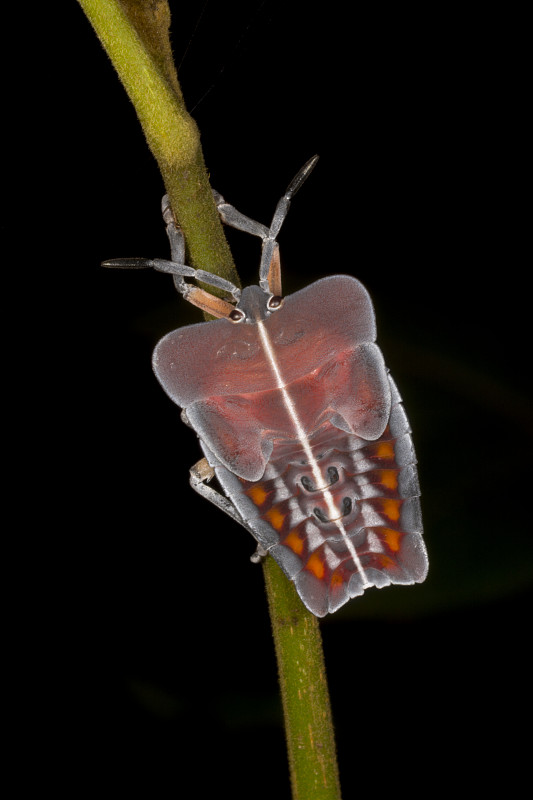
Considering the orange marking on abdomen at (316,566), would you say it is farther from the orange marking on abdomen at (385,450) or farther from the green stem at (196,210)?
the orange marking on abdomen at (385,450)

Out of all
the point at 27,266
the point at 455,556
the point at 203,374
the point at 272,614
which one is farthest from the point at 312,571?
the point at 27,266

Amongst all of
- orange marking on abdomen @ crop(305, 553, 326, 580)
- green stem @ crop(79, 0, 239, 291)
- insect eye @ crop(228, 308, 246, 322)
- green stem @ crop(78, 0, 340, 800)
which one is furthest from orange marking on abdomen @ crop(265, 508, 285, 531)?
green stem @ crop(79, 0, 239, 291)

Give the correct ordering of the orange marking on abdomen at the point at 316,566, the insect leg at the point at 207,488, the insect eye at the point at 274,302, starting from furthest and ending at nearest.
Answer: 1. the insect leg at the point at 207,488
2. the insect eye at the point at 274,302
3. the orange marking on abdomen at the point at 316,566

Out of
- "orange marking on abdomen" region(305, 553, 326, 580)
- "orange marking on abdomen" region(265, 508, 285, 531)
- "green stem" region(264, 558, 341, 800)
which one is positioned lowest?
"green stem" region(264, 558, 341, 800)

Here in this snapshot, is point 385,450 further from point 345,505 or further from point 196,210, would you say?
point 196,210

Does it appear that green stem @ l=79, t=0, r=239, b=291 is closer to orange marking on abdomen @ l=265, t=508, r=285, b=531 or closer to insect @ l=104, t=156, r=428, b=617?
insect @ l=104, t=156, r=428, b=617

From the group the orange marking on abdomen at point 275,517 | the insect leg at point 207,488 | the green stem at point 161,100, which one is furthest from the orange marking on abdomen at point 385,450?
the green stem at point 161,100

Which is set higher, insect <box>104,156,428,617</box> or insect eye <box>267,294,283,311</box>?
insect eye <box>267,294,283,311</box>
